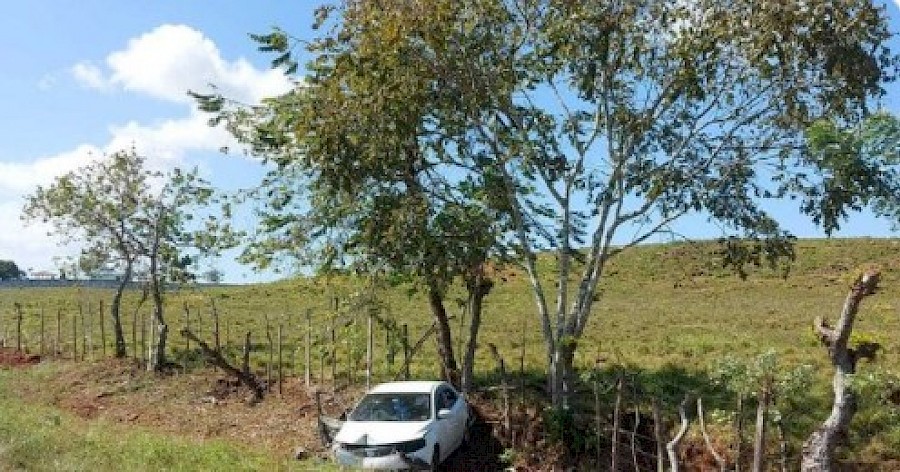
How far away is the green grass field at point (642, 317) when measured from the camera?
70.1 ft

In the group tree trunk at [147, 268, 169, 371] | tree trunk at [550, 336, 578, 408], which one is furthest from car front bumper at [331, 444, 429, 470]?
Result: tree trunk at [147, 268, 169, 371]

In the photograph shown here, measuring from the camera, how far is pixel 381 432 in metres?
16.5

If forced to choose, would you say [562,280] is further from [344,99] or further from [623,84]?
[344,99]

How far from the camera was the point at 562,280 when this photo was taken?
1923 cm

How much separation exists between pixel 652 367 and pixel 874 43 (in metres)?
9.36

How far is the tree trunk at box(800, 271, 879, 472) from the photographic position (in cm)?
1195

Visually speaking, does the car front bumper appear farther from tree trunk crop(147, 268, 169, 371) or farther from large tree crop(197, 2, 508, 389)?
tree trunk crop(147, 268, 169, 371)

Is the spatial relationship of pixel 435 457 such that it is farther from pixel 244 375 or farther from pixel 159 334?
pixel 159 334

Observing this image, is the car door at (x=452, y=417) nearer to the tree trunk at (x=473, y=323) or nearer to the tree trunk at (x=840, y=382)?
the tree trunk at (x=473, y=323)

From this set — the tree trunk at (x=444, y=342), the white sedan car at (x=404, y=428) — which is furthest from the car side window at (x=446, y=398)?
the tree trunk at (x=444, y=342)

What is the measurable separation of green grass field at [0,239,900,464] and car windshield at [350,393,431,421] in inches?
134

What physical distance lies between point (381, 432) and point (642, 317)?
2115 centimetres

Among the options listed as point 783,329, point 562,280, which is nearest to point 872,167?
point 562,280

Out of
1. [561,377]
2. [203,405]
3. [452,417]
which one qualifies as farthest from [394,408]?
[203,405]
